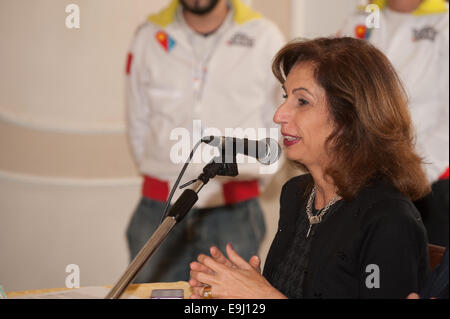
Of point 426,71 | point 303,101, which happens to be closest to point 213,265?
point 303,101

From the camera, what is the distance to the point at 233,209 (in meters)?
2.48

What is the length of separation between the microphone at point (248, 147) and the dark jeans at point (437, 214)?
1.03 m

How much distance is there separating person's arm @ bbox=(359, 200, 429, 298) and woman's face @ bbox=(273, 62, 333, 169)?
0.23 meters

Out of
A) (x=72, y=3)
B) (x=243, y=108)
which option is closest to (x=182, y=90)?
(x=243, y=108)

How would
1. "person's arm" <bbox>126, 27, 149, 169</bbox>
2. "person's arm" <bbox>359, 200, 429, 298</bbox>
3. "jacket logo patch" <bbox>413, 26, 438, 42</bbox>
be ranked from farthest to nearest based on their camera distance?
1. "person's arm" <bbox>126, 27, 149, 169</bbox>
2. "jacket logo patch" <bbox>413, 26, 438, 42</bbox>
3. "person's arm" <bbox>359, 200, 429, 298</bbox>

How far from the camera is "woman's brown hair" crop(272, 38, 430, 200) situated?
1427 mm

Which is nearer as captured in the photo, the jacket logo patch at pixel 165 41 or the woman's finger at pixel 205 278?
the woman's finger at pixel 205 278

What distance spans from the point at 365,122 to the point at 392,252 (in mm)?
314

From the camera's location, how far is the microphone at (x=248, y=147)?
1.36 meters

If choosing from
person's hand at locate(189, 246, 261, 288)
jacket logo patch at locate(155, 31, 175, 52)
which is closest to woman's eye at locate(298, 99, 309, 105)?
person's hand at locate(189, 246, 261, 288)

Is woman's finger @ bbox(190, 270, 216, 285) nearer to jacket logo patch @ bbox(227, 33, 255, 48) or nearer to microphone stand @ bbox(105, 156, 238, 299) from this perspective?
microphone stand @ bbox(105, 156, 238, 299)

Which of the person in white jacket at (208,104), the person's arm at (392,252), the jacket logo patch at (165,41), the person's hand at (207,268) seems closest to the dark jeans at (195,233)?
the person in white jacket at (208,104)

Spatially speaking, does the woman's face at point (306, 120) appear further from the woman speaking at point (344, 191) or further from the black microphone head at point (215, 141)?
the black microphone head at point (215, 141)
